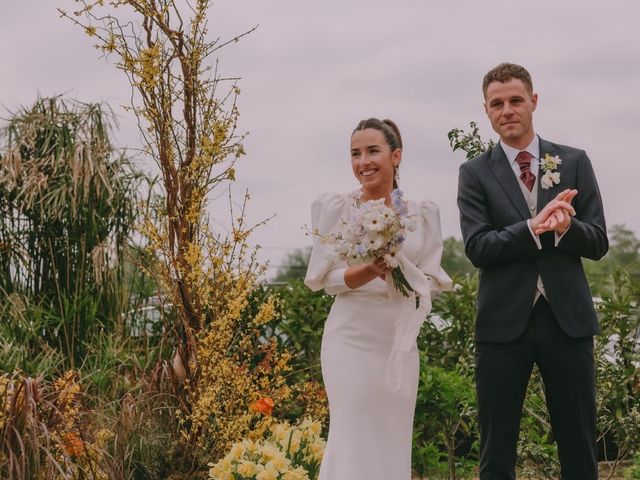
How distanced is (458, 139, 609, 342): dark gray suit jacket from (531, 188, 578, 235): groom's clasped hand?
0.16 ft

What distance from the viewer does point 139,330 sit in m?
8.10

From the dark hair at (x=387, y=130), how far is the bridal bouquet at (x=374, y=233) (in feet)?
1.45

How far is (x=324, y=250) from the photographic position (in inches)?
159

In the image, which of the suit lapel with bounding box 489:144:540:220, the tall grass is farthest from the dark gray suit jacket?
the tall grass

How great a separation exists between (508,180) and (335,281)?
85 centimetres

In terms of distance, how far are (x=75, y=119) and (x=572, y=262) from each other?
630cm

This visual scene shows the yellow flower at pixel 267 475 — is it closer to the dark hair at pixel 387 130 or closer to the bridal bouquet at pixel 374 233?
the bridal bouquet at pixel 374 233

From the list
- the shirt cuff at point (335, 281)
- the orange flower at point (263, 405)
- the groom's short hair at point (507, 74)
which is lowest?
the orange flower at point (263, 405)

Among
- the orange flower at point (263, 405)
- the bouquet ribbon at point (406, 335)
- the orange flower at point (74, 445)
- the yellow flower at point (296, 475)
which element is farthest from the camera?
the orange flower at point (263, 405)

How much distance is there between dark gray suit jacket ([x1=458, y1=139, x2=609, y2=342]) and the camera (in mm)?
3855

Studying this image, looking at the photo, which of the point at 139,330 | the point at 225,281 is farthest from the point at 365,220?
the point at 139,330

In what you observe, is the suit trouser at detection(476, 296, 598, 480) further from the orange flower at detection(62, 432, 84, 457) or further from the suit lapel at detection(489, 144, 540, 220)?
the orange flower at detection(62, 432, 84, 457)

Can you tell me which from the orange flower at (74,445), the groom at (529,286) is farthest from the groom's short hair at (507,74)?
the orange flower at (74,445)

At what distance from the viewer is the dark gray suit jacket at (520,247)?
3855mm
